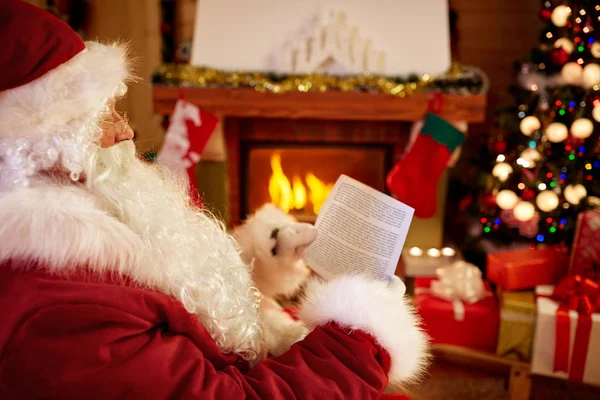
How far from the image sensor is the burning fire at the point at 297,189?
9.04ft

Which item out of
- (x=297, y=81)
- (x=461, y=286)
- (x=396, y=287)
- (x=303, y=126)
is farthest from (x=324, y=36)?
(x=396, y=287)

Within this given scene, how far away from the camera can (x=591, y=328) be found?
1723mm

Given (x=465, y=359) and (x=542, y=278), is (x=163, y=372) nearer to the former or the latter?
(x=465, y=359)

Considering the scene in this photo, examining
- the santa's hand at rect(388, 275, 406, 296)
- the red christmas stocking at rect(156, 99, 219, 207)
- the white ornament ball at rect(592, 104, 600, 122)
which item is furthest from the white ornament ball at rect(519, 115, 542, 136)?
the santa's hand at rect(388, 275, 406, 296)

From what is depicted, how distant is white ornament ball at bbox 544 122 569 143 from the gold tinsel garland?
1.52 feet

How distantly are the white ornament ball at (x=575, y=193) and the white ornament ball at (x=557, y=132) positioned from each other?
218 millimetres

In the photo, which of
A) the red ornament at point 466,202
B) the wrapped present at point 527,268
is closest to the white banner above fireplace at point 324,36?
the red ornament at point 466,202

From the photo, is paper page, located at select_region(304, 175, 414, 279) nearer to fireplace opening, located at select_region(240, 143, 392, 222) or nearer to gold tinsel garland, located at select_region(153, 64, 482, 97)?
gold tinsel garland, located at select_region(153, 64, 482, 97)

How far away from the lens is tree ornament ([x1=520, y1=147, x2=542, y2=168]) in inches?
87.5

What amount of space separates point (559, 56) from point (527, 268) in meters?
0.96

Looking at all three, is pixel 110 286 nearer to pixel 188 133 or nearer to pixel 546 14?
pixel 188 133

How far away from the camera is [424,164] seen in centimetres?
234

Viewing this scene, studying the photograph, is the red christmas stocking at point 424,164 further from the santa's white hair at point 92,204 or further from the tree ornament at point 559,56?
the santa's white hair at point 92,204

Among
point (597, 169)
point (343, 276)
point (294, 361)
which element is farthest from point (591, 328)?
point (294, 361)
